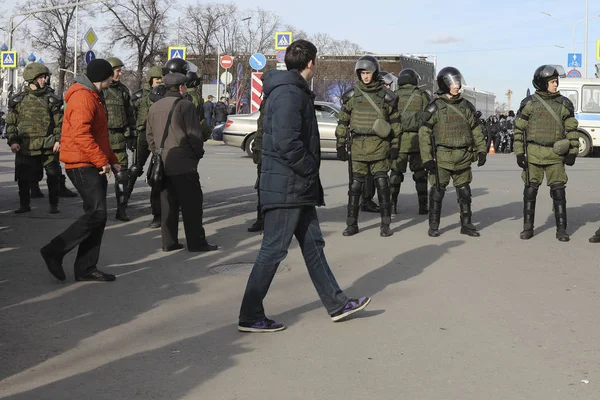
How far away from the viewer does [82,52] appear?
235 ft

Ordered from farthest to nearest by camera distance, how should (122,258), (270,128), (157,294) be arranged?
1. (122,258)
2. (157,294)
3. (270,128)

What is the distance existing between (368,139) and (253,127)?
556 inches

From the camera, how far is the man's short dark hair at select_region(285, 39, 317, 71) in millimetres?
6176

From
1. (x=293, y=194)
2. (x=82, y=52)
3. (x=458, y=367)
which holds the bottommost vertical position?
(x=458, y=367)

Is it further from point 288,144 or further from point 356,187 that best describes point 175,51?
point 288,144

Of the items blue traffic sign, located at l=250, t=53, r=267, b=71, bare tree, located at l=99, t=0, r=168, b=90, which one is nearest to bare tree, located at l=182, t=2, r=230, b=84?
bare tree, located at l=99, t=0, r=168, b=90

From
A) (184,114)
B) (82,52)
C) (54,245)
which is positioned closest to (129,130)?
(184,114)

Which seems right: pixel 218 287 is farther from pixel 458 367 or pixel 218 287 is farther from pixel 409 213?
pixel 409 213

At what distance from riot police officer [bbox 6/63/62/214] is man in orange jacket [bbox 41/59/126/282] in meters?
4.38

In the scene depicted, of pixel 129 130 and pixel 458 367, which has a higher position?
pixel 129 130

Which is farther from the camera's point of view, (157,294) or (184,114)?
(184,114)

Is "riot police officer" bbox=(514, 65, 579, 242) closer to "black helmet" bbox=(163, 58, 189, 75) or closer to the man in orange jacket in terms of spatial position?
"black helmet" bbox=(163, 58, 189, 75)

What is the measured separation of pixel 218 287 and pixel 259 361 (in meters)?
2.29

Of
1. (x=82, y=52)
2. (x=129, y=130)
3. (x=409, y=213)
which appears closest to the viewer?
(x=129, y=130)
